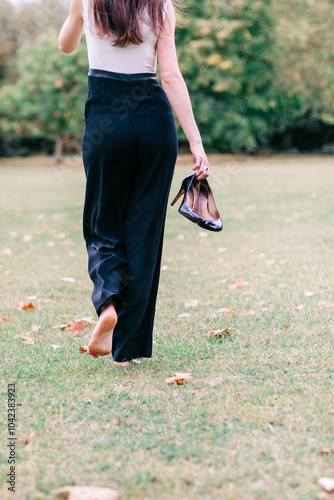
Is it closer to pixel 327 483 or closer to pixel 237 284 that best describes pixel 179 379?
pixel 327 483

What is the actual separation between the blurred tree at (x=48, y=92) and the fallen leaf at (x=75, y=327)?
79.8 feet

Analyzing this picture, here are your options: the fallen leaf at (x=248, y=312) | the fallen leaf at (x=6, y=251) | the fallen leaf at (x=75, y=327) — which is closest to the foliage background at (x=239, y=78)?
the fallen leaf at (x=6, y=251)

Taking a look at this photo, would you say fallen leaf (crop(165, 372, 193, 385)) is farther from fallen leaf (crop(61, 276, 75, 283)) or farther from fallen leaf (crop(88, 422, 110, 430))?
fallen leaf (crop(61, 276, 75, 283))

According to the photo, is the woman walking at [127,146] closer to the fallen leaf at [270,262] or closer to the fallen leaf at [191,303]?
the fallen leaf at [191,303]

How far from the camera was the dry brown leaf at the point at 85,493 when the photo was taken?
1.72 meters

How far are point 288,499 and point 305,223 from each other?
6.37 metres

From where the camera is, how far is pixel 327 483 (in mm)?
1730

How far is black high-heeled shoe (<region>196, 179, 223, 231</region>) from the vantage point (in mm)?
2744

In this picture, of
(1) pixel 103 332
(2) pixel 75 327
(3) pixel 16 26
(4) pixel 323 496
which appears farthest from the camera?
(3) pixel 16 26

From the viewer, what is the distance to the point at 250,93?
91.1 ft

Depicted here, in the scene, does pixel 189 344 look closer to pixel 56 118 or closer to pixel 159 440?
pixel 159 440

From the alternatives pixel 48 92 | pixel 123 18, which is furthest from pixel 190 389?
pixel 48 92

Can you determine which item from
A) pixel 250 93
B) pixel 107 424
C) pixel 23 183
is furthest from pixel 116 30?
pixel 250 93

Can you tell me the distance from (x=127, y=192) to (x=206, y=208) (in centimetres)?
40
